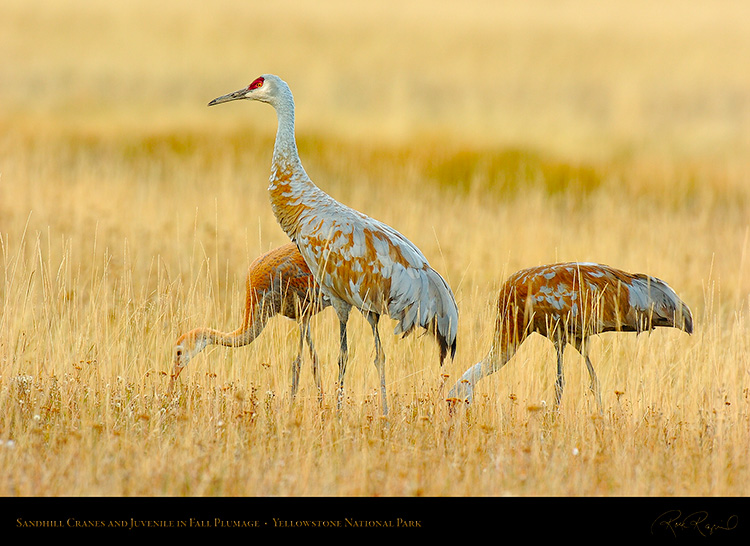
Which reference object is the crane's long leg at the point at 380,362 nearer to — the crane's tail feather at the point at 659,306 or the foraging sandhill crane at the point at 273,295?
the foraging sandhill crane at the point at 273,295

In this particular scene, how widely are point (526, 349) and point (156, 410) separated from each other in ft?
9.87

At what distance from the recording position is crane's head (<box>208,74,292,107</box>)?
6070 millimetres

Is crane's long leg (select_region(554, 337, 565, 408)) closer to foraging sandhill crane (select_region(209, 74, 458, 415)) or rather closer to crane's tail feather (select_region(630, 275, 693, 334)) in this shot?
crane's tail feather (select_region(630, 275, 693, 334))

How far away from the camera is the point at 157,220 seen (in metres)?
10.2

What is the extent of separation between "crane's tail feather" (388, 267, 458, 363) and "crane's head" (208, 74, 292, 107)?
161 centimetres

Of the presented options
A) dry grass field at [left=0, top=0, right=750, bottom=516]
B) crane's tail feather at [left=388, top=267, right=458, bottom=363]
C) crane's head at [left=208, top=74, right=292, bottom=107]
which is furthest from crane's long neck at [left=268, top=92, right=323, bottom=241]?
crane's tail feather at [left=388, top=267, right=458, bottom=363]

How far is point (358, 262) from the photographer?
18.6 ft

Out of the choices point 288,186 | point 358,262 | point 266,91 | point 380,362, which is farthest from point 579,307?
point 266,91

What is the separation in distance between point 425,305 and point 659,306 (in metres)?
1.56

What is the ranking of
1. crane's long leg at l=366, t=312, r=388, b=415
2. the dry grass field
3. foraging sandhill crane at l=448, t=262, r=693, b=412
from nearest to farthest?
the dry grass field
crane's long leg at l=366, t=312, r=388, b=415
foraging sandhill crane at l=448, t=262, r=693, b=412

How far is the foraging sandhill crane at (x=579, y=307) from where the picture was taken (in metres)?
5.75

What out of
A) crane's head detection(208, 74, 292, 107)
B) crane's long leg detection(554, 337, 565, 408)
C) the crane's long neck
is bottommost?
crane's long leg detection(554, 337, 565, 408)
